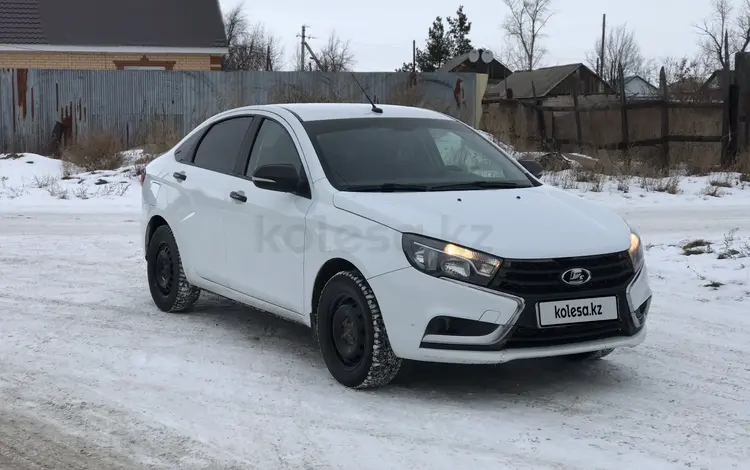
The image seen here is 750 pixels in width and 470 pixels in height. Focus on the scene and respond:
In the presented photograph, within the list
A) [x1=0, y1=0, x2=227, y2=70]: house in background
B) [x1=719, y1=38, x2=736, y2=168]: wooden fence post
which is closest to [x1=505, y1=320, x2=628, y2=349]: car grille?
[x1=719, y1=38, x2=736, y2=168]: wooden fence post

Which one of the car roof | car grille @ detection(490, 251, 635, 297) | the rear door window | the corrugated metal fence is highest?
the corrugated metal fence

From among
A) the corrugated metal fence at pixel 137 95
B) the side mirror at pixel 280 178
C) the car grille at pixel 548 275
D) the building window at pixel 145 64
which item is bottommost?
the car grille at pixel 548 275

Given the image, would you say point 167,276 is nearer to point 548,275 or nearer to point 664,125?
point 548,275

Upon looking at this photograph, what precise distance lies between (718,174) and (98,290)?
43.1 ft

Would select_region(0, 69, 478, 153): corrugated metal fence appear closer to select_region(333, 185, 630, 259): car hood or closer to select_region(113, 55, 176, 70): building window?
select_region(113, 55, 176, 70): building window

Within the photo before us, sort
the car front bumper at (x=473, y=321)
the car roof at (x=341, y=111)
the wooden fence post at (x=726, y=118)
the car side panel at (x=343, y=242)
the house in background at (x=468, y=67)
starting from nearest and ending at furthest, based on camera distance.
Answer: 1. the car front bumper at (x=473, y=321)
2. the car side panel at (x=343, y=242)
3. the car roof at (x=341, y=111)
4. the wooden fence post at (x=726, y=118)
5. the house in background at (x=468, y=67)

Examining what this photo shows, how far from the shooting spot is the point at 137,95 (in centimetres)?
2284

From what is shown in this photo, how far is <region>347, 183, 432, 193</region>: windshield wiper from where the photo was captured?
5531mm

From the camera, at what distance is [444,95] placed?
2317 cm

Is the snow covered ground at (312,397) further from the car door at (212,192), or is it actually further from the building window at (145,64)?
the building window at (145,64)

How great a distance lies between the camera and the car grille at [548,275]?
471 centimetres

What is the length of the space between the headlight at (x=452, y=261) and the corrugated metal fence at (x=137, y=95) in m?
16.9

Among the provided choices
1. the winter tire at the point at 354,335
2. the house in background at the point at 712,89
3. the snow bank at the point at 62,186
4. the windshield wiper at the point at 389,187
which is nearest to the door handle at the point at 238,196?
the windshield wiper at the point at 389,187

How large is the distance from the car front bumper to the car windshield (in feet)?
3.06
